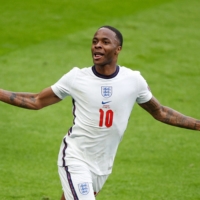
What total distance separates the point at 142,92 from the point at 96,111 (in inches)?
22.8

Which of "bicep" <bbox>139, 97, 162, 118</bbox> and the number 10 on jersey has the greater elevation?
the number 10 on jersey

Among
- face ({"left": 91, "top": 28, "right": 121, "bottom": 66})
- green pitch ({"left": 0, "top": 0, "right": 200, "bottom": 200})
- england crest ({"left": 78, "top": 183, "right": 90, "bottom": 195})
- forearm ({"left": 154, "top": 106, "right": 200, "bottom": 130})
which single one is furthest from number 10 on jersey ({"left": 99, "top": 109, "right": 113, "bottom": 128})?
green pitch ({"left": 0, "top": 0, "right": 200, "bottom": 200})

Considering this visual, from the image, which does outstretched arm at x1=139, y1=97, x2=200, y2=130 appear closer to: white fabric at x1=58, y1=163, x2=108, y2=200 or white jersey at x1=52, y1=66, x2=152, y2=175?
white jersey at x1=52, y1=66, x2=152, y2=175

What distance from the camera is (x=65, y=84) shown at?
750 centimetres

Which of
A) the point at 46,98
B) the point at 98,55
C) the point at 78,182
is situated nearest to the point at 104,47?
the point at 98,55

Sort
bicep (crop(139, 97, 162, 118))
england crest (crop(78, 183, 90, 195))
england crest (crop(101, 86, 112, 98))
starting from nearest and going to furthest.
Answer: england crest (crop(78, 183, 90, 195)) → england crest (crop(101, 86, 112, 98)) → bicep (crop(139, 97, 162, 118))

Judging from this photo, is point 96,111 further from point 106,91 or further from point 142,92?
point 142,92

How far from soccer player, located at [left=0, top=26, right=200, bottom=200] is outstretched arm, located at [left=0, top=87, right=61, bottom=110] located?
0.04ft

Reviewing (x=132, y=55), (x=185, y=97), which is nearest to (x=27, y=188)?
(x=185, y=97)

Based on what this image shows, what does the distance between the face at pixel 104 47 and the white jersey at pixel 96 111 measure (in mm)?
173

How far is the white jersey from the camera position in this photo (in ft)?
24.3

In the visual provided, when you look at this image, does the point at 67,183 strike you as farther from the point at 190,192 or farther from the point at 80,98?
the point at 190,192

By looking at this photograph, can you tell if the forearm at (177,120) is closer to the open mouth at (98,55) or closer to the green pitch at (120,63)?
the open mouth at (98,55)

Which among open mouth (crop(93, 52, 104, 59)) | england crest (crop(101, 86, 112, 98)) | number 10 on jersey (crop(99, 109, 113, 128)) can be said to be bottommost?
number 10 on jersey (crop(99, 109, 113, 128))
